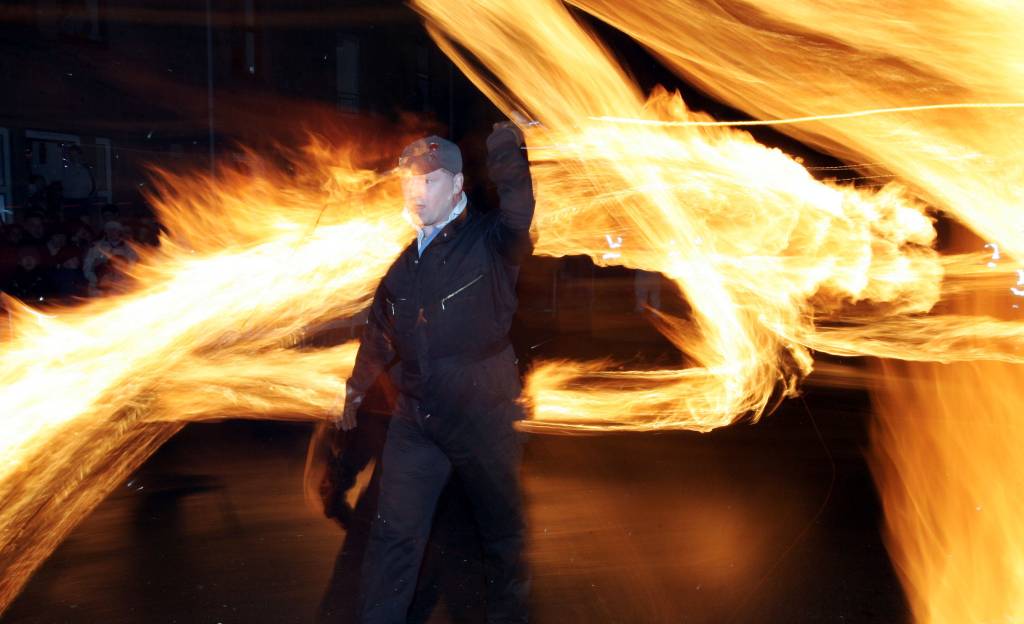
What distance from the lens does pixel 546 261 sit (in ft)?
69.4

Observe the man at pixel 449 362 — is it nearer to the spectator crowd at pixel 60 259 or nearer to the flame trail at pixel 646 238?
the flame trail at pixel 646 238

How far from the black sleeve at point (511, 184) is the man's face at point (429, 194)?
19 cm

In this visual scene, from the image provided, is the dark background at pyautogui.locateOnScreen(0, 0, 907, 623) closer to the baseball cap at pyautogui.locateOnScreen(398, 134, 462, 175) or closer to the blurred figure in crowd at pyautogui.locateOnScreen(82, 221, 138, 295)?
the baseball cap at pyautogui.locateOnScreen(398, 134, 462, 175)

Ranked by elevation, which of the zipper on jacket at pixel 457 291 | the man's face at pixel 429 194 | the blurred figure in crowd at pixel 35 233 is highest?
the man's face at pixel 429 194

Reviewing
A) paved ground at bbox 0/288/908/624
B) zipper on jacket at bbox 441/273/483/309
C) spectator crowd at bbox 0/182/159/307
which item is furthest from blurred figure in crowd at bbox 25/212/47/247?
zipper on jacket at bbox 441/273/483/309

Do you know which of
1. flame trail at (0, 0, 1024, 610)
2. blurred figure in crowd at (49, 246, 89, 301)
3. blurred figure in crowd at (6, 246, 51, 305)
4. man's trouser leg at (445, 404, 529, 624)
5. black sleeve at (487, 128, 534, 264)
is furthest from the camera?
blurred figure in crowd at (49, 246, 89, 301)

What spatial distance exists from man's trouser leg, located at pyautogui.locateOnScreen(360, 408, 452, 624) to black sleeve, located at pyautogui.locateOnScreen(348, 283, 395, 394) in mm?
376

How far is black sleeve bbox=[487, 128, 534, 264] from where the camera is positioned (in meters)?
3.66

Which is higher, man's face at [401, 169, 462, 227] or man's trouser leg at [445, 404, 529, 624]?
man's face at [401, 169, 462, 227]

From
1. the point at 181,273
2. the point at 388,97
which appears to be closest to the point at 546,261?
the point at 388,97

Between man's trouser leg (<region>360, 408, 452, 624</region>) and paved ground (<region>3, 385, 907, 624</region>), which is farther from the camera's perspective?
paved ground (<region>3, 385, 907, 624</region>)

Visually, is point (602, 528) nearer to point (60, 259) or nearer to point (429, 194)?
point (429, 194)

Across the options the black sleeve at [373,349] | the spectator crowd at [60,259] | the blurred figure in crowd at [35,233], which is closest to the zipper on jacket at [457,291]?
the black sleeve at [373,349]

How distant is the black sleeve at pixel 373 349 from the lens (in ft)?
13.4
